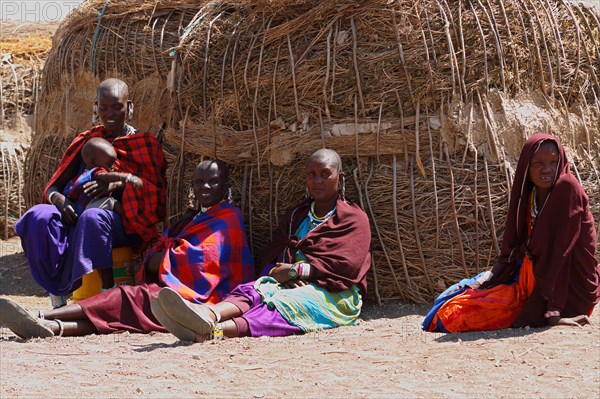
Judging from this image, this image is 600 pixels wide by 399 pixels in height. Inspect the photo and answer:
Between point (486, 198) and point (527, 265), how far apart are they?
0.92 metres

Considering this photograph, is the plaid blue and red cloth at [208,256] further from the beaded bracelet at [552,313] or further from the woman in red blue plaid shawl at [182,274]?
the beaded bracelet at [552,313]

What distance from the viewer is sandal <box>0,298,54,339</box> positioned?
5.30 m

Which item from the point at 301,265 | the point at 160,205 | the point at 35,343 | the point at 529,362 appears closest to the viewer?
the point at 529,362

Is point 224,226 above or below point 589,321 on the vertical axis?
above

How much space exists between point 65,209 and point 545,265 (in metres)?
3.21

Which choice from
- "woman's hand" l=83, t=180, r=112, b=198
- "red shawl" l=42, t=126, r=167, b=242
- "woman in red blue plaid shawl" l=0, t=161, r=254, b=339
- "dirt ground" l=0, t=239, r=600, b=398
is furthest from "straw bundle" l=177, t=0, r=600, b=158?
"dirt ground" l=0, t=239, r=600, b=398

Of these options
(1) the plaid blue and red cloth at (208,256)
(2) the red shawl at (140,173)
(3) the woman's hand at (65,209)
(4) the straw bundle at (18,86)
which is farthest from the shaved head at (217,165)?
(4) the straw bundle at (18,86)

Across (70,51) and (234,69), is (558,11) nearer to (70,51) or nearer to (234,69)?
(234,69)

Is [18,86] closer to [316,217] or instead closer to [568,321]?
[316,217]

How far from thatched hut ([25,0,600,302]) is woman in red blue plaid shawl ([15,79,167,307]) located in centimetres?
47

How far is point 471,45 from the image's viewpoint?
638cm

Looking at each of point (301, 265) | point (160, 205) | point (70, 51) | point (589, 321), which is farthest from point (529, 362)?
point (70, 51)

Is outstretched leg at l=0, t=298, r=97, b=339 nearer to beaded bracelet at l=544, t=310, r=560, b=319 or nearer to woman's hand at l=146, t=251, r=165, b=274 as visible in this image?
woman's hand at l=146, t=251, r=165, b=274

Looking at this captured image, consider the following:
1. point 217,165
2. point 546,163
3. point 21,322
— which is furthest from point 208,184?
point 546,163
